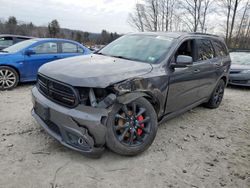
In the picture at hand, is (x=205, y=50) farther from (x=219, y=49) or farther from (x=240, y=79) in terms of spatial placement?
(x=240, y=79)

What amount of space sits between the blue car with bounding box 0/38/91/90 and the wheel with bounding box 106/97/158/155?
4417 millimetres

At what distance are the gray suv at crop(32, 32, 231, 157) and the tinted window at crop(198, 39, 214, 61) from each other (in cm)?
21

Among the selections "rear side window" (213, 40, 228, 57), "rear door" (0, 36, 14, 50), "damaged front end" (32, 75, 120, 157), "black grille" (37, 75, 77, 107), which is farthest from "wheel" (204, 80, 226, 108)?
"rear door" (0, 36, 14, 50)

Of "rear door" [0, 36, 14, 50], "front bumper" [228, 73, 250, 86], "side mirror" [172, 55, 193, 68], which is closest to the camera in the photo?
"side mirror" [172, 55, 193, 68]

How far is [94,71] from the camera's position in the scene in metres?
2.74

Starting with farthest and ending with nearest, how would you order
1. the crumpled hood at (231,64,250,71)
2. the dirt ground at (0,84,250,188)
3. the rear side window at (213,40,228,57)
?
1. the crumpled hood at (231,64,250,71)
2. the rear side window at (213,40,228,57)
3. the dirt ground at (0,84,250,188)

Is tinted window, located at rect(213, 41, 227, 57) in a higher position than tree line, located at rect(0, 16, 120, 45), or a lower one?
lower

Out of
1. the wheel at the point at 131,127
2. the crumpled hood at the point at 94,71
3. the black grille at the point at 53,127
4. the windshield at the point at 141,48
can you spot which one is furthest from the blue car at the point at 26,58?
the wheel at the point at 131,127

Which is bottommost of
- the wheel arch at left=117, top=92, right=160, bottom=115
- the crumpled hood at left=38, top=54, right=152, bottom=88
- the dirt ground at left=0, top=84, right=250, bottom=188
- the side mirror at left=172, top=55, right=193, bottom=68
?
the dirt ground at left=0, top=84, right=250, bottom=188

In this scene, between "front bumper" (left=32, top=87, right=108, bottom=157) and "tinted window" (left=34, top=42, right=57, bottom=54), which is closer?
"front bumper" (left=32, top=87, right=108, bottom=157)

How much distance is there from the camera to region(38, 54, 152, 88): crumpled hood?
255 cm

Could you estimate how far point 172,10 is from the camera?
28453mm

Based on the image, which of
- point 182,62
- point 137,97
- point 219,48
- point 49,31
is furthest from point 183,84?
point 49,31

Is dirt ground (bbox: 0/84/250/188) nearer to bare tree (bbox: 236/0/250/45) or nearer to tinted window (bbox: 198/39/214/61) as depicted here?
tinted window (bbox: 198/39/214/61)
